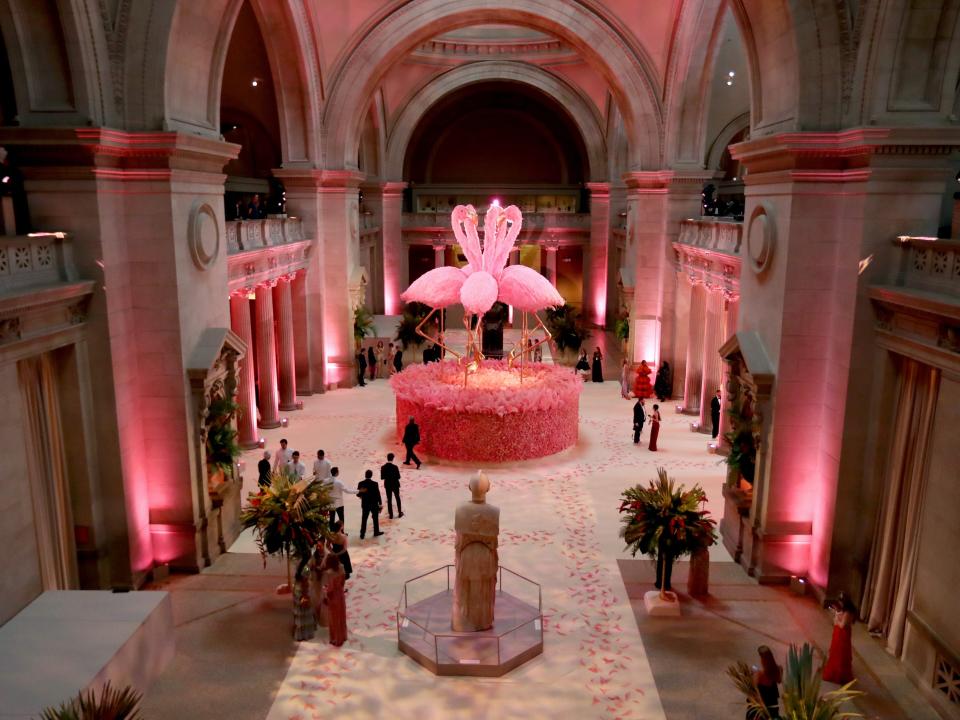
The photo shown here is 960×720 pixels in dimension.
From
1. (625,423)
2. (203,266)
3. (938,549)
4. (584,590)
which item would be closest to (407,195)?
(625,423)

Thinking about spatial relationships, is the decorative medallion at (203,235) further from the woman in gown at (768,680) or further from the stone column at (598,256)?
the stone column at (598,256)

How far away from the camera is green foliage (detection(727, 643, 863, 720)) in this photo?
5.71m

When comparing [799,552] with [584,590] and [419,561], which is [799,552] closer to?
[584,590]

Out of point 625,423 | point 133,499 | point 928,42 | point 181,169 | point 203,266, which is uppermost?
point 928,42

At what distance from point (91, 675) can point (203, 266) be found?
5.83 meters

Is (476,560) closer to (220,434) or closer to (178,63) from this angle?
(220,434)

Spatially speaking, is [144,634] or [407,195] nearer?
[144,634]

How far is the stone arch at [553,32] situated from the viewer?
65.2 ft

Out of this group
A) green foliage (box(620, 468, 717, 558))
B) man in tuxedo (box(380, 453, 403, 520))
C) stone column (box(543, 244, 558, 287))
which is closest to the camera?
green foliage (box(620, 468, 717, 558))

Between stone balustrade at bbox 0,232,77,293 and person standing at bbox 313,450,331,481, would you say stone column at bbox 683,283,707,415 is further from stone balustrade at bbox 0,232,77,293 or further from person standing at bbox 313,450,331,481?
stone balustrade at bbox 0,232,77,293

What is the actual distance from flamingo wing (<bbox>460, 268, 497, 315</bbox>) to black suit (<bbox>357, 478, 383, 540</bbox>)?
6.02 metres

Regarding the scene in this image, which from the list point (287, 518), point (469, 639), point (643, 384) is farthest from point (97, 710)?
point (643, 384)

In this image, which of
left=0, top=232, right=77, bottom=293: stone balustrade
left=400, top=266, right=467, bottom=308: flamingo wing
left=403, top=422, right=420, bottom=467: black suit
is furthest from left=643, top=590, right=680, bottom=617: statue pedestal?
left=400, top=266, right=467, bottom=308: flamingo wing

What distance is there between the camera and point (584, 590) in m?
10.0
